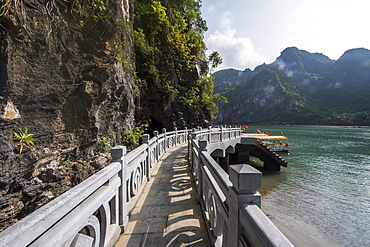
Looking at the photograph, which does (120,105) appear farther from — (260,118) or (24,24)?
(260,118)

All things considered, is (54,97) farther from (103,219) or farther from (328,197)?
(328,197)

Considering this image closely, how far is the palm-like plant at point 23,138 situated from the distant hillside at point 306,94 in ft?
311

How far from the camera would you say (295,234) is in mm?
7477

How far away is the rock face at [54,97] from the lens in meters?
5.68

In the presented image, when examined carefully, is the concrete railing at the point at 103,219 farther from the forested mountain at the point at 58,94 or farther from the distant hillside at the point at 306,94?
the distant hillside at the point at 306,94

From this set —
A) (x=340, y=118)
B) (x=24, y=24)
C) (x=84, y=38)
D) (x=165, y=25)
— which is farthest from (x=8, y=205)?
(x=340, y=118)

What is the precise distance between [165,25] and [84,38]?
1080cm

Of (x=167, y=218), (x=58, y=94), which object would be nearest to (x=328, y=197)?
(x=167, y=218)

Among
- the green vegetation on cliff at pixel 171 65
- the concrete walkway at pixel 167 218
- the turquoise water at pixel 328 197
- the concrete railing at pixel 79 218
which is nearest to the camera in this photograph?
the concrete railing at pixel 79 218

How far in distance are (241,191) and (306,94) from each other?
149m

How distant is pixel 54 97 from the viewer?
6922 mm

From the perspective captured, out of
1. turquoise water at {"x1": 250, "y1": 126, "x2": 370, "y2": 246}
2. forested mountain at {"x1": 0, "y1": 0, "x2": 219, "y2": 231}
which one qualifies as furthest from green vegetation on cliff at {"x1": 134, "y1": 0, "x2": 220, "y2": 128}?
turquoise water at {"x1": 250, "y1": 126, "x2": 370, "y2": 246}

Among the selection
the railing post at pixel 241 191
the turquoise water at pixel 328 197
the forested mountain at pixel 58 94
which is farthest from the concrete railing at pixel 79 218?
the turquoise water at pixel 328 197

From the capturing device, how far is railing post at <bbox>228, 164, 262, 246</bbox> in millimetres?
1384
